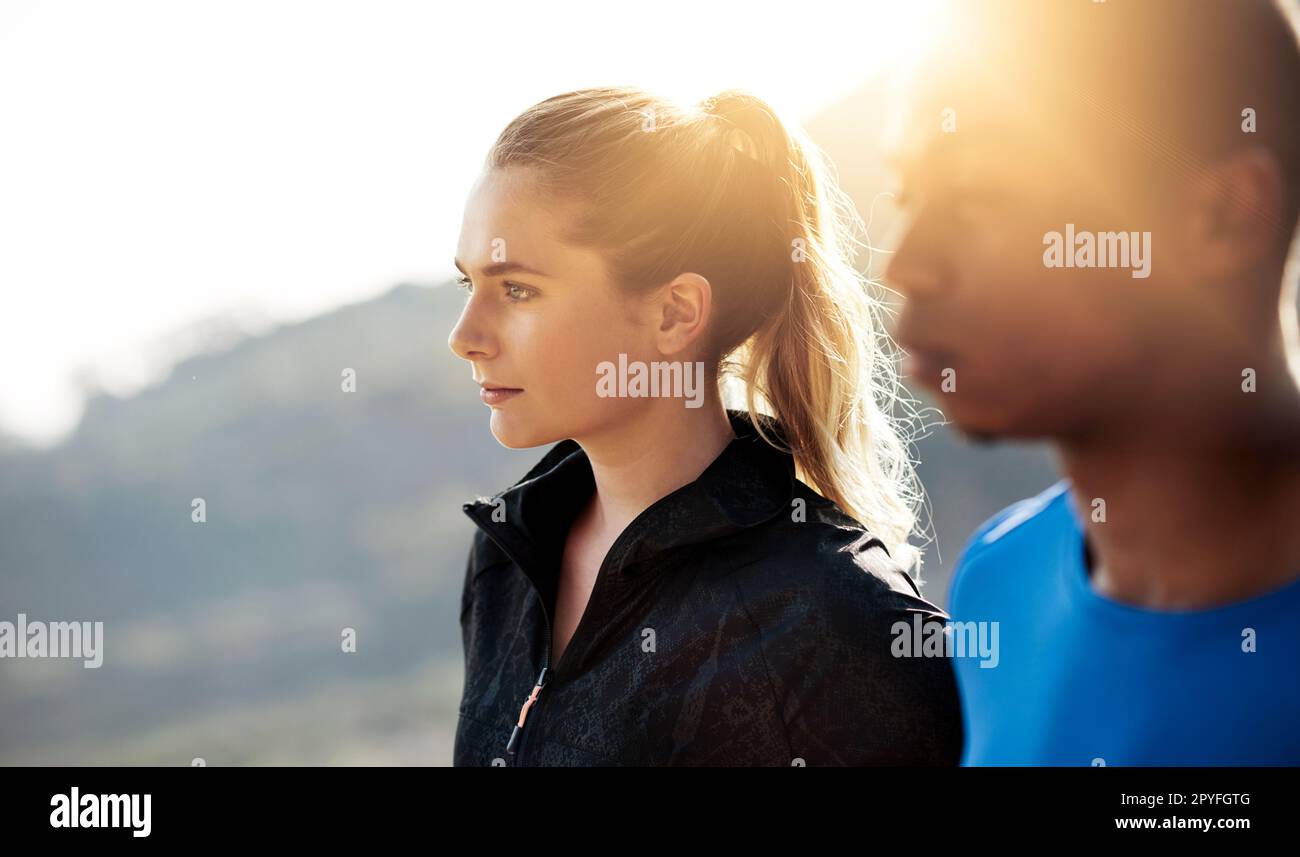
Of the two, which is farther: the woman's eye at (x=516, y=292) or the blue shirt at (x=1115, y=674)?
the woman's eye at (x=516, y=292)

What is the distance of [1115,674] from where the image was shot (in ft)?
1.97

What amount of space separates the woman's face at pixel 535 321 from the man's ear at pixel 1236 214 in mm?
834

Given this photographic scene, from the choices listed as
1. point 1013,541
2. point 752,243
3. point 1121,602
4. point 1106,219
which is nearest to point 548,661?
point 752,243

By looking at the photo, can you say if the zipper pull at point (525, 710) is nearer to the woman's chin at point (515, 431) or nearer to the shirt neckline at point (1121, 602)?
the woman's chin at point (515, 431)

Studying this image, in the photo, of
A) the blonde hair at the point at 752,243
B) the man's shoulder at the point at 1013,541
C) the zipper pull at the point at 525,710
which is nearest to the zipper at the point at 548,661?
the zipper pull at the point at 525,710

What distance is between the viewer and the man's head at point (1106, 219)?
540 millimetres

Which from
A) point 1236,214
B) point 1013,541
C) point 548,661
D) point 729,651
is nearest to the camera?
point 1236,214

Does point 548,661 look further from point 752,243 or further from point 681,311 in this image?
point 752,243

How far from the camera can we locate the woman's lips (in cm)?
131

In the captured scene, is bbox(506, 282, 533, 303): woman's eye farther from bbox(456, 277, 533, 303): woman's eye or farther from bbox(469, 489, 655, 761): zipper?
bbox(469, 489, 655, 761): zipper

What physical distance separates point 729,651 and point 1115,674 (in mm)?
650

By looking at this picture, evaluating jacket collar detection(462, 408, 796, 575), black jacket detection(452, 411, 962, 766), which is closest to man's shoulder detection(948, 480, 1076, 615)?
black jacket detection(452, 411, 962, 766)

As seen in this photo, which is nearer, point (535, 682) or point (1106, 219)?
point (1106, 219)

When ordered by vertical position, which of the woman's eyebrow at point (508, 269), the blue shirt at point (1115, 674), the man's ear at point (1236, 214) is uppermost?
the woman's eyebrow at point (508, 269)
